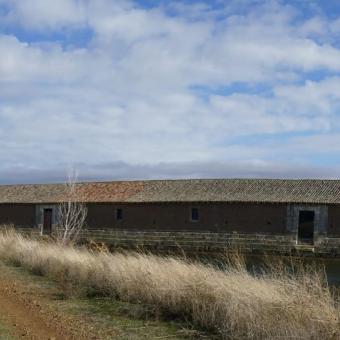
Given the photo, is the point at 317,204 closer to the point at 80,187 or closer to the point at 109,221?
the point at 109,221

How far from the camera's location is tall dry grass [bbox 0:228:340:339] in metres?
7.96

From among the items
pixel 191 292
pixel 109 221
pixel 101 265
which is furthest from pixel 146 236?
pixel 191 292

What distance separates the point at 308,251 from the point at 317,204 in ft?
10.0

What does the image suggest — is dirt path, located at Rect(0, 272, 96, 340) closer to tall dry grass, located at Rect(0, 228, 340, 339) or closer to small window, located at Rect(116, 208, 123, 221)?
tall dry grass, located at Rect(0, 228, 340, 339)

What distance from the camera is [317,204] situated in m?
34.7

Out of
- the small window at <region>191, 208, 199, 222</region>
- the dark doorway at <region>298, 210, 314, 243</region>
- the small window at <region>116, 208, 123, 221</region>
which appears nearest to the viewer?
the dark doorway at <region>298, 210, 314, 243</region>

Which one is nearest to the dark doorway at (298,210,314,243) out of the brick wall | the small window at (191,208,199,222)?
the brick wall

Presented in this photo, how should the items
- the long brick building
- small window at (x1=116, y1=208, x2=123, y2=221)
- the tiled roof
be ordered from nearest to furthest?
the long brick building → the tiled roof → small window at (x1=116, y1=208, x2=123, y2=221)

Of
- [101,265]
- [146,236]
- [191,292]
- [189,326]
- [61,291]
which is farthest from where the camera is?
[146,236]

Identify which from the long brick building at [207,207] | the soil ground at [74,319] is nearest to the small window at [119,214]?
the long brick building at [207,207]

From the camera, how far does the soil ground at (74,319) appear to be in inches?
346

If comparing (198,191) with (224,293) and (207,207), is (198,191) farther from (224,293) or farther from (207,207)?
(224,293)

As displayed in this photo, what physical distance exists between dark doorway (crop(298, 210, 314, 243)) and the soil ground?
2499 centimetres

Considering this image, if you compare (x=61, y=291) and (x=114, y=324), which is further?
(x=61, y=291)
